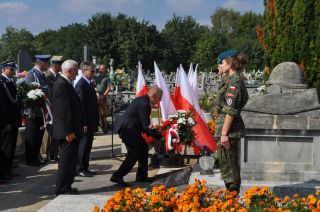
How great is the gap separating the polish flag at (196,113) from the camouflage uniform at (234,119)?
367 centimetres

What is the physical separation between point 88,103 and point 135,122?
128cm

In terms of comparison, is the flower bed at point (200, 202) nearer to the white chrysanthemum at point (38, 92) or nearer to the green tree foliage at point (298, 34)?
the white chrysanthemum at point (38, 92)

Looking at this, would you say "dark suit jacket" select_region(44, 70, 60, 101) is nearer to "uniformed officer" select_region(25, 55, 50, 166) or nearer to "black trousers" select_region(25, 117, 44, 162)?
"uniformed officer" select_region(25, 55, 50, 166)

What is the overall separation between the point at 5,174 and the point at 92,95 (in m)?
1.86

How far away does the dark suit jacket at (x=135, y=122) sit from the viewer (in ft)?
23.5

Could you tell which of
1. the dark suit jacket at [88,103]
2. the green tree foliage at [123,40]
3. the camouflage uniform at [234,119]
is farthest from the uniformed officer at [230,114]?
the green tree foliage at [123,40]

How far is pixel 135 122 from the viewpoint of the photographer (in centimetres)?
730

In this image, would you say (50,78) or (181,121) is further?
(50,78)

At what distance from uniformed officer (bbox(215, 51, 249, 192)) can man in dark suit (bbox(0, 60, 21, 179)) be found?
13.2 ft

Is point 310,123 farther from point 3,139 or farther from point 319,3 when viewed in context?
point 319,3

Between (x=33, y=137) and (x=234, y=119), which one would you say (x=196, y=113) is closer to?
(x=33, y=137)

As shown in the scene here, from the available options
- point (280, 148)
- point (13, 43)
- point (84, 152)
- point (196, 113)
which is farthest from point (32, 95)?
point (13, 43)

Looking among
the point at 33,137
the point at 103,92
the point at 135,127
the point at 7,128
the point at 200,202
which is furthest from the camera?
the point at 103,92

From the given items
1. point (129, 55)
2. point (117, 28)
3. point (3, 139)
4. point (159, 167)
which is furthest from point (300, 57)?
point (117, 28)
